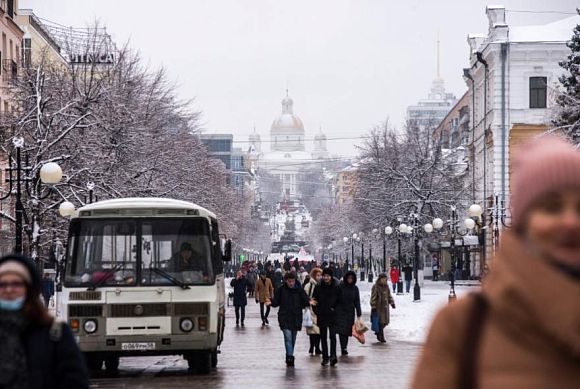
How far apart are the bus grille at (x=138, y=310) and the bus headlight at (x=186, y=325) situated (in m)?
0.26

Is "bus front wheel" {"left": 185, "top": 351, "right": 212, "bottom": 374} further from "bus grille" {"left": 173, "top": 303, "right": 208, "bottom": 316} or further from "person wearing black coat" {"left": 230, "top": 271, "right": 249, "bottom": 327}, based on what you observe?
"person wearing black coat" {"left": 230, "top": 271, "right": 249, "bottom": 327}

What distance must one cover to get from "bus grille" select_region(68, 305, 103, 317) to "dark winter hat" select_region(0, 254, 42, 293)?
15077mm

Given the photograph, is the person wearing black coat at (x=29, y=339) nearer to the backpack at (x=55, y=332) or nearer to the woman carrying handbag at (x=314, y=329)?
the backpack at (x=55, y=332)

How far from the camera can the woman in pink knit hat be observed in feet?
10.1

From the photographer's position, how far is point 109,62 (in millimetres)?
59500

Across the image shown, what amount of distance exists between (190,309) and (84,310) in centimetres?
159

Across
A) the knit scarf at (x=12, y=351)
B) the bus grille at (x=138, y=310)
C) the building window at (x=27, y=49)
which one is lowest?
the bus grille at (x=138, y=310)

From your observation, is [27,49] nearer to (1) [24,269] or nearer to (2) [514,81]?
(2) [514,81]

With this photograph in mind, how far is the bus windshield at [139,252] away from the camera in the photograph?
21.7 m

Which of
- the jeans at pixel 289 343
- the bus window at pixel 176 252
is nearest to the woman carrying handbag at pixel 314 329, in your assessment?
the jeans at pixel 289 343

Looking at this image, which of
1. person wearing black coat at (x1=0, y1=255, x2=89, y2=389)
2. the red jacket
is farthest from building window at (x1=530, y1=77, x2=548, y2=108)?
person wearing black coat at (x1=0, y1=255, x2=89, y2=389)

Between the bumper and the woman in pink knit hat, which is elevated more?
the woman in pink knit hat

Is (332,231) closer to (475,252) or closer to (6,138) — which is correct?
(475,252)

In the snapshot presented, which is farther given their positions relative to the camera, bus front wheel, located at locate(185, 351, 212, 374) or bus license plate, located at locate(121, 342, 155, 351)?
bus front wheel, located at locate(185, 351, 212, 374)
